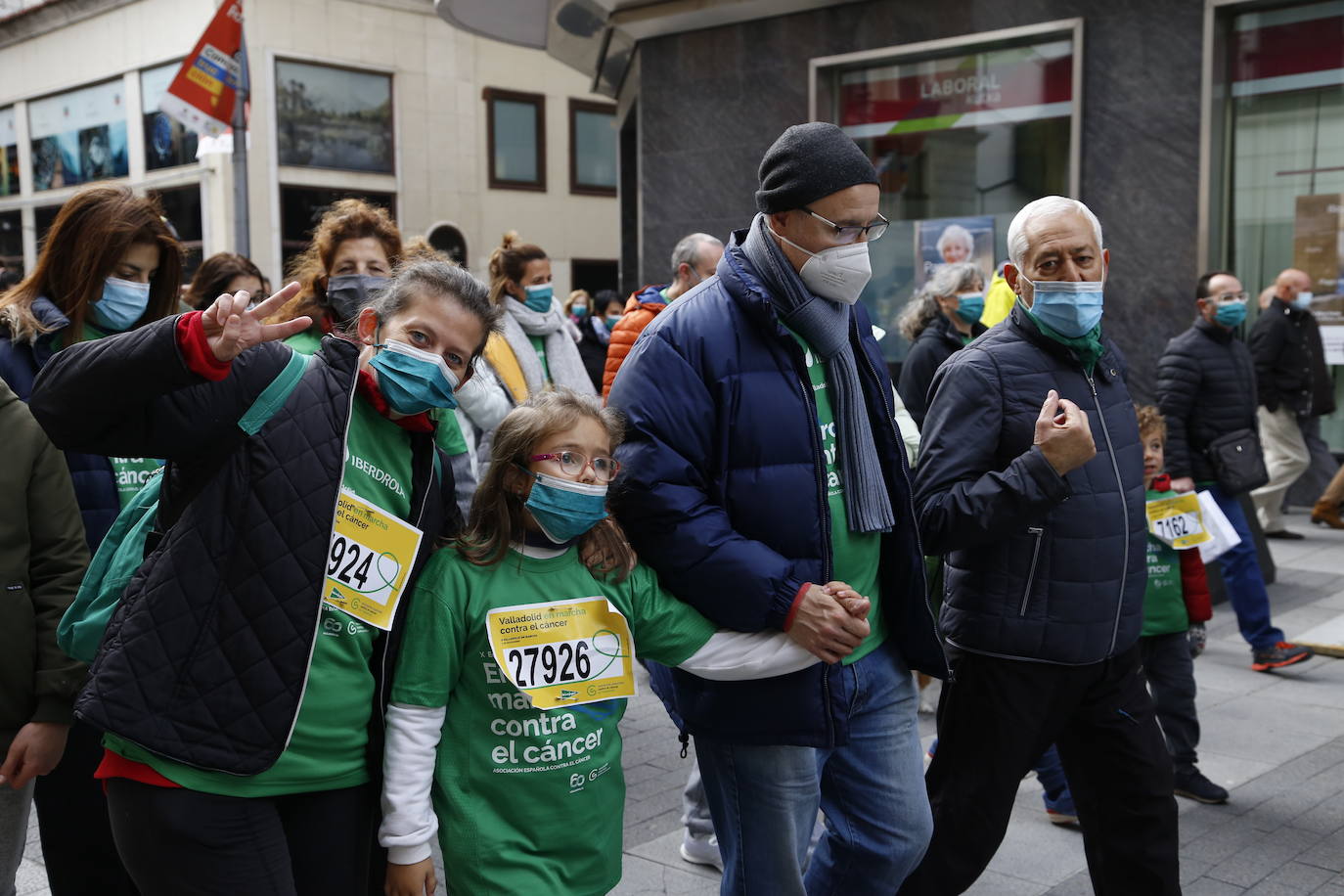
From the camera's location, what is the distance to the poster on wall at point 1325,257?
426 inches

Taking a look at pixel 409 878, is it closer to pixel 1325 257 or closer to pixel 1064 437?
pixel 1064 437

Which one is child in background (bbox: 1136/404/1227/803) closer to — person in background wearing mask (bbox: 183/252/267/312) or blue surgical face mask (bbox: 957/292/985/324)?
blue surgical face mask (bbox: 957/292/985/324)

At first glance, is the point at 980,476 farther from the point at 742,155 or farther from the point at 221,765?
the point at 742,155

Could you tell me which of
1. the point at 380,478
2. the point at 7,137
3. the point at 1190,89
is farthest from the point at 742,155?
the point at 7,137

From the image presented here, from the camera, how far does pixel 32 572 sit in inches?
112

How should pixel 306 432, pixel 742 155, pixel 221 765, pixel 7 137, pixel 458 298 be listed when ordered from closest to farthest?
1. pixel 221 765
2. pixel 306 432
3. pixel 458 298
4. pixel 742 155
5. pixel 7 137

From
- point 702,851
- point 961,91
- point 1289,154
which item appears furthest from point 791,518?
point 1289,154

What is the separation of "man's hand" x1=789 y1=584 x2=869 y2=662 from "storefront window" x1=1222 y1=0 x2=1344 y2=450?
901 cm

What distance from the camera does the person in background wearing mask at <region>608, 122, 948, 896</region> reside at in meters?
2.67

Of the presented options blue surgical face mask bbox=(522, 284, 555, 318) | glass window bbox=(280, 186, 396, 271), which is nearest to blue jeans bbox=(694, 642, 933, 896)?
blue surgical face mask bbox=(522, 284, 555, 318)

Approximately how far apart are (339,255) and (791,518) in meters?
1.78

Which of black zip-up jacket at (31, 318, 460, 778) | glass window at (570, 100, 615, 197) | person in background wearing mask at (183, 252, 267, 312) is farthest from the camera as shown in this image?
glass window at (570, 100, 615, 197)

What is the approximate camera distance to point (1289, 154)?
1075 centimetres

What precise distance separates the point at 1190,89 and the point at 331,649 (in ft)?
30.4
